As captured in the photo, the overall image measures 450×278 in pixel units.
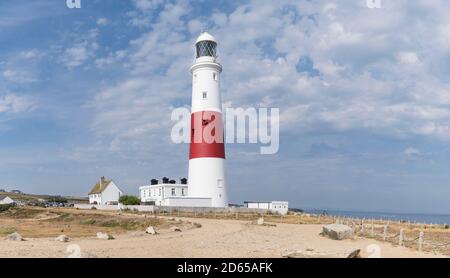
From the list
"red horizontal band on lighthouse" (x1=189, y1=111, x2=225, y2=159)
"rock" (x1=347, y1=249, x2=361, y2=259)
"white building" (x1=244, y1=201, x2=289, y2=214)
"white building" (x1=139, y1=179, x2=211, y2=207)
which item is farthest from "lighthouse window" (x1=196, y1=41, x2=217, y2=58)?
"rock" (x1=347, y1=249, x2=361, y2=259)

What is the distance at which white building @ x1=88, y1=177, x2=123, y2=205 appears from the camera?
73000mm

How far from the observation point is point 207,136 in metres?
45.7

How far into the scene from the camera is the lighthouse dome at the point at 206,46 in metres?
47.9

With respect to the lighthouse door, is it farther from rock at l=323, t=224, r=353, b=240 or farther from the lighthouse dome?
rock at l=323, t=224, r=353, b=240

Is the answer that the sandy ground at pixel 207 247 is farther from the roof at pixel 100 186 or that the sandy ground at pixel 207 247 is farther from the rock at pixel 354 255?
the roof at pixel 100 186

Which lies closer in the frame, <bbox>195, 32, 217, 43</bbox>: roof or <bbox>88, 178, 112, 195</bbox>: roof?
<bbox>195, 32, 217, 43</bbox>: roof

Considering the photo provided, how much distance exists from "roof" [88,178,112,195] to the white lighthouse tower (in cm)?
2969

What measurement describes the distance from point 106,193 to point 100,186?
7.97 ft
